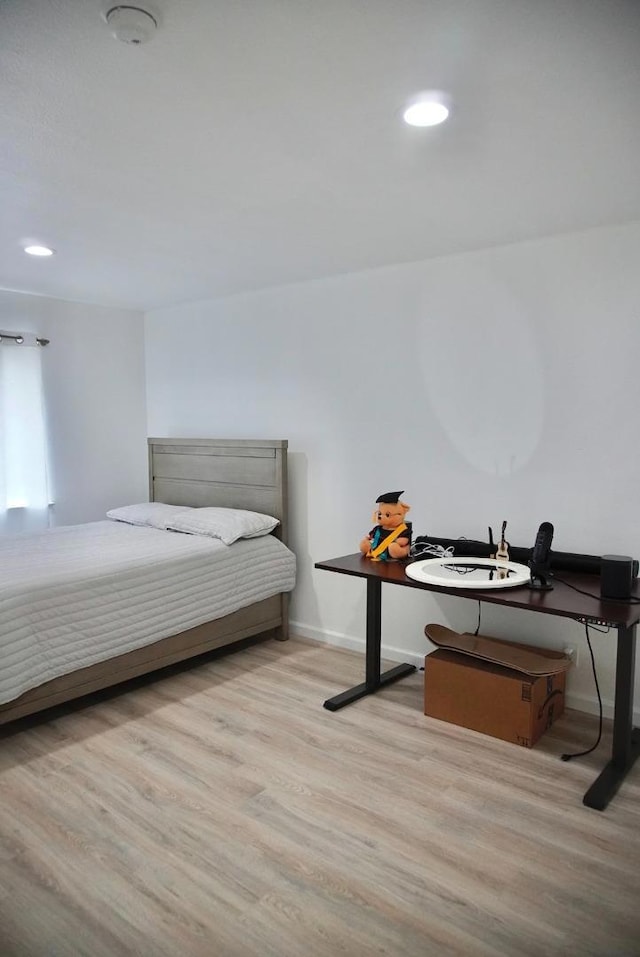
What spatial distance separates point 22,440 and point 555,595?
3.35 metres

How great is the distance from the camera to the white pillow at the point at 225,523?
12.0 ft

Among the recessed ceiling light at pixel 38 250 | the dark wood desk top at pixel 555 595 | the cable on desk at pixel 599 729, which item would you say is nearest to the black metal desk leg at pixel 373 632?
the dark wood desk top at pixel 555 595

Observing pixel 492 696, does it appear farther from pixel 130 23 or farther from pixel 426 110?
pixel 130 23

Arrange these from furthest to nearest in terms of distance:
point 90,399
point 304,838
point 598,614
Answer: point 90,399 → point 598,614 → point 304,838

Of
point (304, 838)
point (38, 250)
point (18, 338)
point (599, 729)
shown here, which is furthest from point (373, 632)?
point (18, 338)

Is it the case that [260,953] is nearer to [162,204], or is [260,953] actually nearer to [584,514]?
[584,514]

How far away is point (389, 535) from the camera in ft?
10.1

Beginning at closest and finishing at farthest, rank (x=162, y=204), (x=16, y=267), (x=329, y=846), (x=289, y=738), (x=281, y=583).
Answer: (x=329, y=846)
(x=162, y=204)
(x=289, y=738)
(x=16, y=267)
(x=281, y=583)

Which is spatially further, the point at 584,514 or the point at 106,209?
the point at 584,514

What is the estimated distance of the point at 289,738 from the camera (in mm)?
2725

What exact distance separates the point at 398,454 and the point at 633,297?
135cm

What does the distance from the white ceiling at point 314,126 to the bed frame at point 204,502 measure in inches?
52.5

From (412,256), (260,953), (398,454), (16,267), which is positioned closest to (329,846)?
(260,953)

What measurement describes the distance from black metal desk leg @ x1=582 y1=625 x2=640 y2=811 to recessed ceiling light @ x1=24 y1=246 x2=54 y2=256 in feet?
9.98
